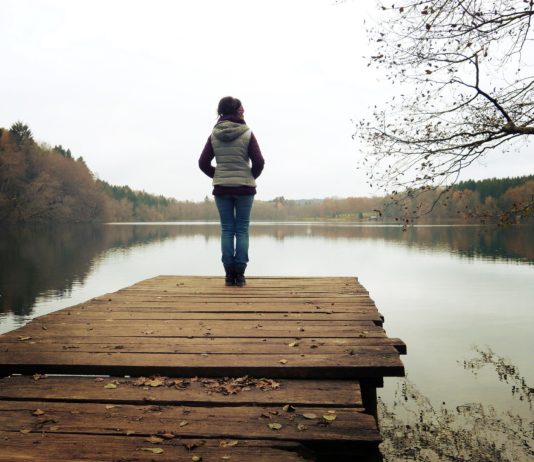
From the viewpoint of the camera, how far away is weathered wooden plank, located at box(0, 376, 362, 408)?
2203 mm

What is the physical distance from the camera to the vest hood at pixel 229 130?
5270 millimetres

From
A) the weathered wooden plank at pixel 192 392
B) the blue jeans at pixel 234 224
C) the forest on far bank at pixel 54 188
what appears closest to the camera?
the weathered wooden plank at pixel 192 392

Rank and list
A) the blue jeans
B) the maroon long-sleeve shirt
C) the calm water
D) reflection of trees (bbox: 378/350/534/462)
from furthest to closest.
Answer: the calm water < the blue jeans < the maroon long-sleeve shirt < reflection of trees (bbox: 378/350/534/462)

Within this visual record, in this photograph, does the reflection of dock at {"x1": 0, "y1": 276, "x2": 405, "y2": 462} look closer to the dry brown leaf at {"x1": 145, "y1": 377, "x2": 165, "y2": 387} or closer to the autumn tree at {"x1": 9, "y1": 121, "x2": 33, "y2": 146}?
the dry brown leaf at {"x1": 145, "y1": 377, "x2": 165, "y2": 387}

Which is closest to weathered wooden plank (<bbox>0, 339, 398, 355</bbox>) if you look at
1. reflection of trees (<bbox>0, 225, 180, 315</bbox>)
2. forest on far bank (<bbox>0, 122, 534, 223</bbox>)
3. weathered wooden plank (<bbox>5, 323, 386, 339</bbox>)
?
weathered wooden plank (<bbox>5, 323, 386, 339</bbox>)

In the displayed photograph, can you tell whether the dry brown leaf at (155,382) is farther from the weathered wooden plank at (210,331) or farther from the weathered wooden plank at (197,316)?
the weathered wooden plank at (197,316)

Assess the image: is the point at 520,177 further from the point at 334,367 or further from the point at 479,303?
the point at 334,367

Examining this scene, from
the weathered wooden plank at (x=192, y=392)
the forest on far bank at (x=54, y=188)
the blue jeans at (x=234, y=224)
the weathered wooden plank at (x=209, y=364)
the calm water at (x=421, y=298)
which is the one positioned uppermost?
the forest on far bank at (x=54, y=188)

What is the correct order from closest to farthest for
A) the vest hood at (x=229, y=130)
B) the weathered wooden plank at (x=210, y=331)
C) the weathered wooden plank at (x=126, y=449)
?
the weathered wooden plank at (x=126, y=449) → the weathered wooden plank at (x=210, y=331) → the vest hood at (x=229, y=130)

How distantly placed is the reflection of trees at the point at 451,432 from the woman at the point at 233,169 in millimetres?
2895

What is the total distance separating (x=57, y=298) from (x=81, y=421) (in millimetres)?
15417

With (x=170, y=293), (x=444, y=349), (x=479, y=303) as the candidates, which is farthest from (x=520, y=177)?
(x=170, y=293)

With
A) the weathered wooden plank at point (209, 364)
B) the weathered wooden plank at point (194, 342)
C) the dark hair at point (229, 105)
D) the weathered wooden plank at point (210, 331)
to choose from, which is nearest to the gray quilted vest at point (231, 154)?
the dark hair at point (229, 105)

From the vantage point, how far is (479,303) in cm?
1519
